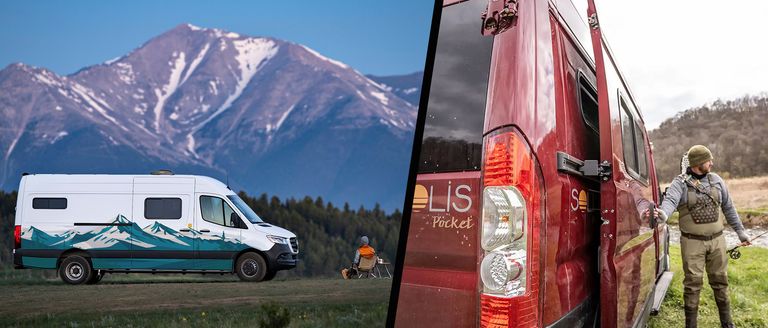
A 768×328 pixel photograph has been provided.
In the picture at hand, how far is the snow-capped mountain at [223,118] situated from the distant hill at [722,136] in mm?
5919

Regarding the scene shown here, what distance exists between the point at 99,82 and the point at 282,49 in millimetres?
408

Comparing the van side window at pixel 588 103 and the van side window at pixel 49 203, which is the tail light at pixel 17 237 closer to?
the van side window at pixel 49 203

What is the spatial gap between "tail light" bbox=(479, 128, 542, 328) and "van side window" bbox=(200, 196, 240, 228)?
600 mm

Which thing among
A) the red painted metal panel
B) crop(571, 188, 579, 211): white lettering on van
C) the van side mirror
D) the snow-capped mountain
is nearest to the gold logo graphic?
the red painted metal panel

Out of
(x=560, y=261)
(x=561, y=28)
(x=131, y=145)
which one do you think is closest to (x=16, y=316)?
(x=131, y=145)

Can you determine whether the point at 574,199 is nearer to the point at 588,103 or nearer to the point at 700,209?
the point at 588,103

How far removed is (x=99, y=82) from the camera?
4.85 ft

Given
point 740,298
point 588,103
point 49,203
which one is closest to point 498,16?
point 588,103

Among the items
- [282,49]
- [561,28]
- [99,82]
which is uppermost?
[561,28]

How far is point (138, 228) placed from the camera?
52.7 inches

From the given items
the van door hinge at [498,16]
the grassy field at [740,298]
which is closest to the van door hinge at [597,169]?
the van door hinge at [498,16]

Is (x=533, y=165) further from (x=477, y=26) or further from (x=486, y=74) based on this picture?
(x=477, y=26)

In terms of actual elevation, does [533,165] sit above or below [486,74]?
below

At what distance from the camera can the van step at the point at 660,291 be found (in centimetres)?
414
